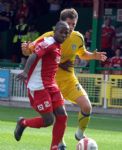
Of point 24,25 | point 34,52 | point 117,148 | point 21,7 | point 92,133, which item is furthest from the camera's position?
point 21,7

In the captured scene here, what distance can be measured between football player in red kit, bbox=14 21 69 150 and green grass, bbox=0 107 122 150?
3.39 feet

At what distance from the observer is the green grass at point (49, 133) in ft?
41.6

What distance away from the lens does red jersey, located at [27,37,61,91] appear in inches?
444

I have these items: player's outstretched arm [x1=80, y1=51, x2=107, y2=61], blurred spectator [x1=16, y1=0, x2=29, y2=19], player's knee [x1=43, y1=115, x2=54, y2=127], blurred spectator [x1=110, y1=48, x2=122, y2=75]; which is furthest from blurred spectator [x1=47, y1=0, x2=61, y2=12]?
player's knee [x1=43, y1=115, x2=54, y2=127]

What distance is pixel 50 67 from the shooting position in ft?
37.4

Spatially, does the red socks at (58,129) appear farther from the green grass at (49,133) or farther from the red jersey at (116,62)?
the red jersey at (116,62)

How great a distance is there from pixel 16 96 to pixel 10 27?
5203mm

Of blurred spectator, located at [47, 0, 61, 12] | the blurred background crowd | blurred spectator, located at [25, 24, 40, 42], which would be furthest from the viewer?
blurred spectator, located at [47, 0, 61, 12]

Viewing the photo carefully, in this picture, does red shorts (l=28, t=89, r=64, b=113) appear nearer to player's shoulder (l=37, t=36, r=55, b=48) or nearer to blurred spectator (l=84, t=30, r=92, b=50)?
player's shoulder (l=37, t=36, r=55, b=48)

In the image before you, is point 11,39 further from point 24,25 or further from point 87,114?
point 87,114

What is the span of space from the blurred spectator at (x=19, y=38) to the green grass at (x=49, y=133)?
14.7 feet

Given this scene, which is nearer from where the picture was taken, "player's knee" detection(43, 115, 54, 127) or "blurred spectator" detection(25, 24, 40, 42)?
"player's knee" detection(43, 115, 54, 127)

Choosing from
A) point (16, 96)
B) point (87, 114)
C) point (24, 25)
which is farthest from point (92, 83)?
point (87, 114)

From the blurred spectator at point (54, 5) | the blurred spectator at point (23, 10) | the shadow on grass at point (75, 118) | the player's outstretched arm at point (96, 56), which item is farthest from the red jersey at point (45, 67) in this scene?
the blurred spectator at point (54, 5)
